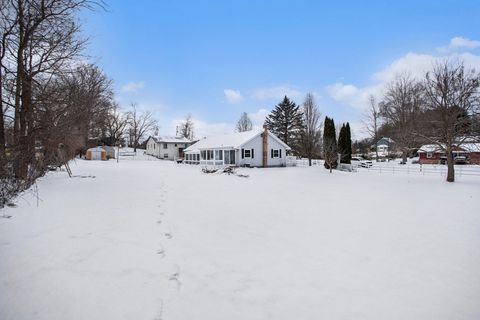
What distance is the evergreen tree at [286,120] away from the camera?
5141 cm

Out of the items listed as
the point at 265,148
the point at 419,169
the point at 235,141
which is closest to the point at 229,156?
the point at 235,141

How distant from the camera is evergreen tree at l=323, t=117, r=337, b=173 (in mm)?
24703

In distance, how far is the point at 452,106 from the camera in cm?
1616

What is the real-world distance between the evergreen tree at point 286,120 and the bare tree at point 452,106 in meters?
33.5

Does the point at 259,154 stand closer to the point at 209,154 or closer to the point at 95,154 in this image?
the point at 209,154

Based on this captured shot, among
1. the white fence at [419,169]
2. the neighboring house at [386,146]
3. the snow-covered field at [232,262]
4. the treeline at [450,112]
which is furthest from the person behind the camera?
the neighboring house at [386,146]

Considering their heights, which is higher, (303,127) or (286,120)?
(286,120)

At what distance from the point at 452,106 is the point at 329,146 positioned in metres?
10.6

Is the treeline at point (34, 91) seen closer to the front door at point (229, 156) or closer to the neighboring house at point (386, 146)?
the front door at point (229, 156)

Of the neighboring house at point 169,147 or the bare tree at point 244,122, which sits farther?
the bare tree at point 244,122

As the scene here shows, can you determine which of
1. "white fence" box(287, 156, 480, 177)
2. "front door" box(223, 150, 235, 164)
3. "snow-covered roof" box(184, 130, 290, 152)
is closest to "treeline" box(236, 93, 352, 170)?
"white fence" box(287, 156, 480, 177)

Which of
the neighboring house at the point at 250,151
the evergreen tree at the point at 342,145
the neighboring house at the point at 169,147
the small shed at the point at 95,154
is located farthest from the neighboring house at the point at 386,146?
the small shed at the point at 95,154

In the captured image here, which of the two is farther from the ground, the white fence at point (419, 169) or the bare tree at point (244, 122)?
the bare tree at point (244, 122)

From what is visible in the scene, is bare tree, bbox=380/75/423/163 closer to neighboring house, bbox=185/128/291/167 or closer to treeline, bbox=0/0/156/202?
neighboring house, bbox=185/128/291/167
